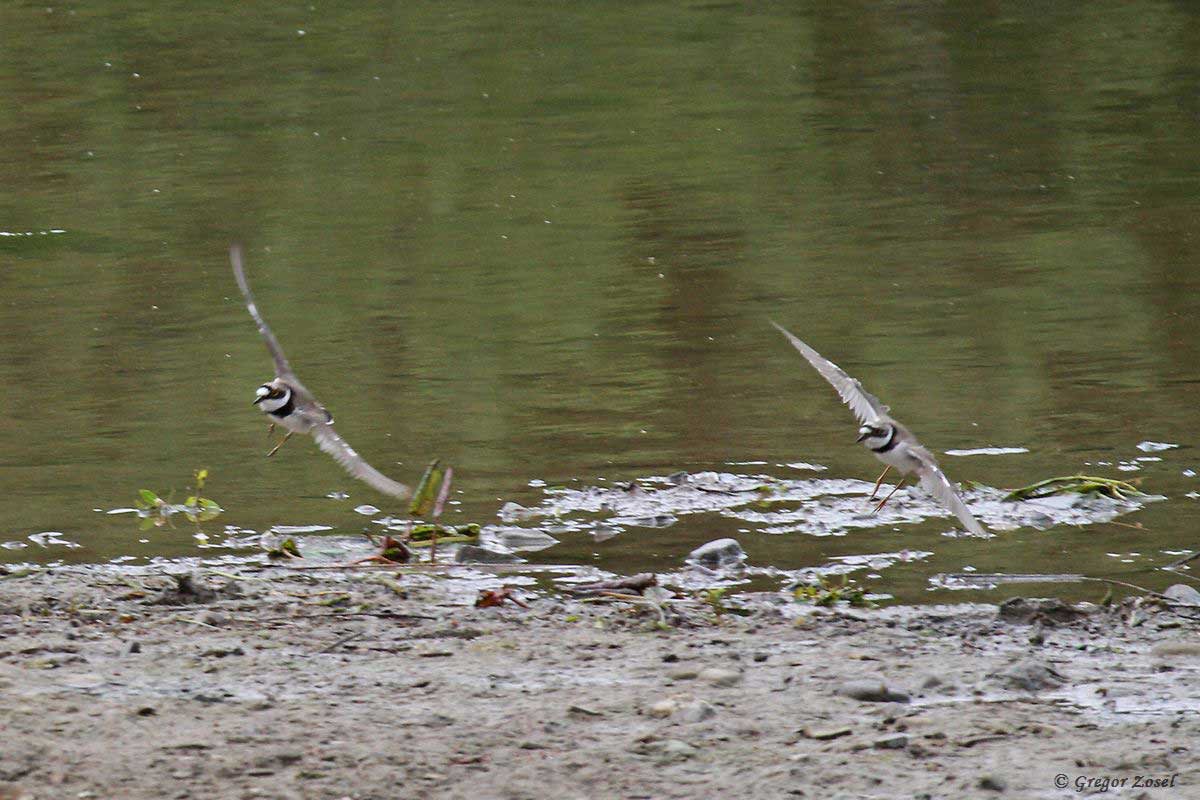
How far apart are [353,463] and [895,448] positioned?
1.95 m

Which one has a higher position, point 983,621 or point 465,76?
point 465,76

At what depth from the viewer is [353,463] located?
7.03m

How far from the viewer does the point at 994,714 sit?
510 cm

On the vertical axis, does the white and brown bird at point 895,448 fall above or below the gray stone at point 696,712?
above

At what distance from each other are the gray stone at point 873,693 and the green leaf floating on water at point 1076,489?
243 cm

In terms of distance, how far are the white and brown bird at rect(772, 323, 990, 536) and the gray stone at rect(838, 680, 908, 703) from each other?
1.44 meters

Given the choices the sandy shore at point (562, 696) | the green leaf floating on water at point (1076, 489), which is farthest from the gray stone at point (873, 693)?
the green leaf floating on water at point (1076, 489)

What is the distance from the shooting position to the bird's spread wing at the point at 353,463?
684cm

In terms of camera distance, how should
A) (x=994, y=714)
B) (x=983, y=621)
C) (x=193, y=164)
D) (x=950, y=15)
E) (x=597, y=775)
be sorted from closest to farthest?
1. (x=597, y=775)
2. (x=994, y=714)
3. (x=983, y=621)
4. (x=193, y=164)
5. (x=950, y=15)

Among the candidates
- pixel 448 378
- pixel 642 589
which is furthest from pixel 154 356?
pixel 642 589

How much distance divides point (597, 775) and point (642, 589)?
1.87m

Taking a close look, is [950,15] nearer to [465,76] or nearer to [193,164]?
[465,76]

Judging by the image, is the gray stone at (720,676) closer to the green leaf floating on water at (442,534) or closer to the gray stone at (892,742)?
the gray stone at (892,742)

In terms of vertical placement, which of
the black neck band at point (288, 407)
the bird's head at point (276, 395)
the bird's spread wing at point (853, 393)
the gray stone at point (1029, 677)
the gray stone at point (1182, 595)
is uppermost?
the bird's head at point (276, 395)
